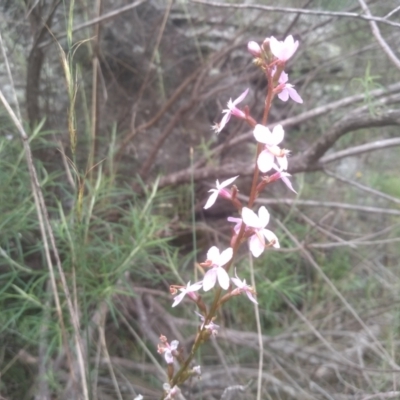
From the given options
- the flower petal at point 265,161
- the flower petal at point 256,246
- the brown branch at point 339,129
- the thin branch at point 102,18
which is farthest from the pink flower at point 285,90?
the thin branch at point 102,18

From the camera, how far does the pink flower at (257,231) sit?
0.72 metres

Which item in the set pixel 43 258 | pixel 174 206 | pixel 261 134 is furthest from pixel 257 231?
pixel 174 206

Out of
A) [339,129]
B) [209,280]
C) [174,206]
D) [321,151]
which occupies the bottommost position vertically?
[174,206]

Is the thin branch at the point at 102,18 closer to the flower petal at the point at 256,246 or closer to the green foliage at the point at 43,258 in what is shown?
the green foliage at the point at 43,258

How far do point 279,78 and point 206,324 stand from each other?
358mm

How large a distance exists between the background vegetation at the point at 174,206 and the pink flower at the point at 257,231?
0.33 m

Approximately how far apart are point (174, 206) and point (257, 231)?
1273 mm

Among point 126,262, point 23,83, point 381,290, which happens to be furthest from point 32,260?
point 381,290

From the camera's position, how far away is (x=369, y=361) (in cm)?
193

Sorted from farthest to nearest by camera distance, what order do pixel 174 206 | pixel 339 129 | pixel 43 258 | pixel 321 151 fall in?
pixel 174 206
pixel 321 151
pixel 339 129
pixel 43 258

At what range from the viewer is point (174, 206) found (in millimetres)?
1999

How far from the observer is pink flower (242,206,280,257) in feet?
2.36

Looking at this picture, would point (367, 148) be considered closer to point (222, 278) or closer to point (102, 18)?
point (102, 18)

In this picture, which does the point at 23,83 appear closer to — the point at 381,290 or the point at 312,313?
the point at 312,313
